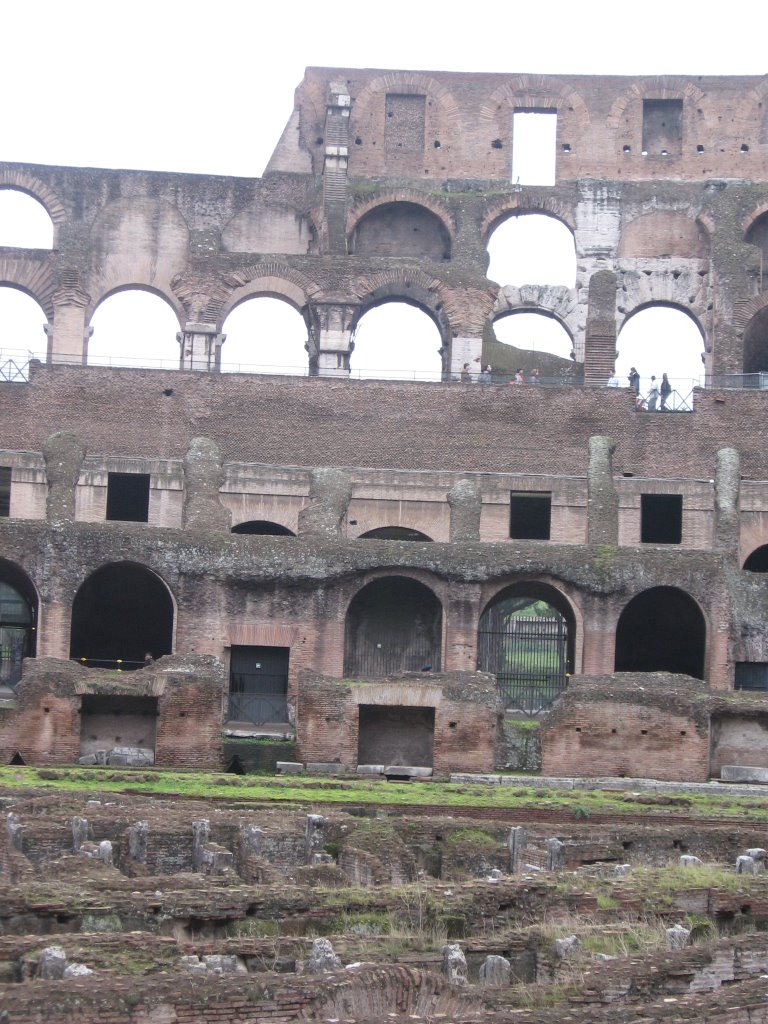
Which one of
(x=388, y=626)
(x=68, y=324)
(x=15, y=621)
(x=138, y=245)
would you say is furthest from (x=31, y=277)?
(x=388, y=626)

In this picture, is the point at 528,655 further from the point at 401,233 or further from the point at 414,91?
the point at 414,91

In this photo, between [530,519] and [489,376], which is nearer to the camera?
[530,519]

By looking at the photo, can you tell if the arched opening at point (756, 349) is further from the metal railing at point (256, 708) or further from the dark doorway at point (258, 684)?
the metal railing at point (256, 708)

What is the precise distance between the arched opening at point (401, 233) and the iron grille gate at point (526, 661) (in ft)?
52.7

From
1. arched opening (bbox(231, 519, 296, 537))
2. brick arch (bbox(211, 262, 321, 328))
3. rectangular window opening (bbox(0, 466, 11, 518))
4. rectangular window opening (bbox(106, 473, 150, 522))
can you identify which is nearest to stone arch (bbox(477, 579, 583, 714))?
arched opening (bbox(231, 519, 296, 537))

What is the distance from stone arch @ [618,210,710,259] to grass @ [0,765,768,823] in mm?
23740

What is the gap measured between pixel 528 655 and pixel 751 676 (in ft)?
14.0

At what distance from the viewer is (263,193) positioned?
47.2 meters

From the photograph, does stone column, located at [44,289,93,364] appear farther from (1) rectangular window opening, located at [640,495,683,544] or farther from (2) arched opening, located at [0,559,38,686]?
(1) rectangular window opening, located at [640,495,683,544]

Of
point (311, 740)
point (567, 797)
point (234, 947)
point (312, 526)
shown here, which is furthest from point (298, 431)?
point (234, 947)

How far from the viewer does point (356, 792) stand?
2408cm

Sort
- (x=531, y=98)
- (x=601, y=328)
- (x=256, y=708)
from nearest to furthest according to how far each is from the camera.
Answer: (x=256, y=708) < (x=601, y=328) < (x=531, y=98)

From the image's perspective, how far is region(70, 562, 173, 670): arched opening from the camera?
1399 inches

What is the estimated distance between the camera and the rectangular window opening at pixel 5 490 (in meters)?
36.9
